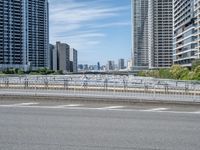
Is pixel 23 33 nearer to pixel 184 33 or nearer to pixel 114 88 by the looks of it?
pixel 184 33

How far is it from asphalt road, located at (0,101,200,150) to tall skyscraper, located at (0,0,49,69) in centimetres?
13619

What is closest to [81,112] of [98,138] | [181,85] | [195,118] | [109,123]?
[109,123]

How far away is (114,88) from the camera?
25.5 metres

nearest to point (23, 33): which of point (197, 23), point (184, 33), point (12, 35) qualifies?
point (12, 35)

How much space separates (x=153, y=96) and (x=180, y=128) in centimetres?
913

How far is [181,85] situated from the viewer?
25.6m

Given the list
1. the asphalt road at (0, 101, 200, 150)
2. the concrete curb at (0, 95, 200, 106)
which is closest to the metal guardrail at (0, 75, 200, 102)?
the concrete curb at (0, 95, 200, 106)

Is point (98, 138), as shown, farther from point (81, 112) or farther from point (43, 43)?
point (43, 43)

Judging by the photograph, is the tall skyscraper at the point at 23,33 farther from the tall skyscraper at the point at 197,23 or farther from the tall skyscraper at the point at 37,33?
the tall skyscraper at the point at 197,23

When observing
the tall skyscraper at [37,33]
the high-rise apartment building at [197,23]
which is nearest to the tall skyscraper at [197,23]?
the high-rise apartment building at [197,23]

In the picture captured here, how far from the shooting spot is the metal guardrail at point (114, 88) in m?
20.8

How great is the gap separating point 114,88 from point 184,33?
137 m

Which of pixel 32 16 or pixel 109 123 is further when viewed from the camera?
pixel 32 16

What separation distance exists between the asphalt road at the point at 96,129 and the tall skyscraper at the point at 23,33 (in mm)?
136191
